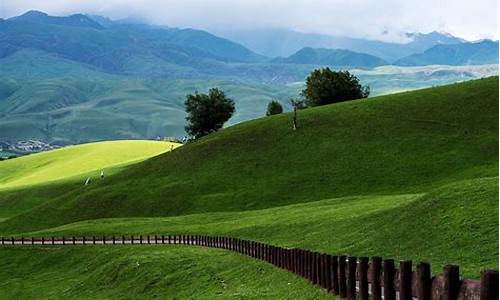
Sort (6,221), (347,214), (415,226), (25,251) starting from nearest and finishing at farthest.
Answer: (415,226) → (347,214) → (25,251) → (6,221)

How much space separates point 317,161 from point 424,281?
312 ft

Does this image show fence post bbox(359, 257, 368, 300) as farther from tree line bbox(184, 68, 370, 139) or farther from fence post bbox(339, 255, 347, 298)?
tree line bbox(184, 68, 370, 139)

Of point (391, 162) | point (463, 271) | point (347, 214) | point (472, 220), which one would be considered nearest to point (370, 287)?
point (463, 271)

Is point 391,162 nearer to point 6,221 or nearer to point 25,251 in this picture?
point 25,251

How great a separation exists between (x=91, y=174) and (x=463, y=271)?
146m

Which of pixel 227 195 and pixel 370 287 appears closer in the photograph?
pixel 370 287

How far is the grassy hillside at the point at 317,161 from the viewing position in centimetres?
9344

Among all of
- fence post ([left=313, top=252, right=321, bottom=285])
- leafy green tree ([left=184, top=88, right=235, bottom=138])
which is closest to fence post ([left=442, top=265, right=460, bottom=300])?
fence post ([left=313, top=252, right=321, bottom=285])

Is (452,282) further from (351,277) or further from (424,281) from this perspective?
(351,277)

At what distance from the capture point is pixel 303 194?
9394 centimetres

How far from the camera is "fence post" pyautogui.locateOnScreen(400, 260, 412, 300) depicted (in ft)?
42.2

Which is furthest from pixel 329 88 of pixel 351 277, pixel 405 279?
pixel 405 279

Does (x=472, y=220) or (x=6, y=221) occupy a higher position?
(x=472, y=220)

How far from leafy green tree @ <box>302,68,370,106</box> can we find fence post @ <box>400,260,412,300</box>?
151 meters
